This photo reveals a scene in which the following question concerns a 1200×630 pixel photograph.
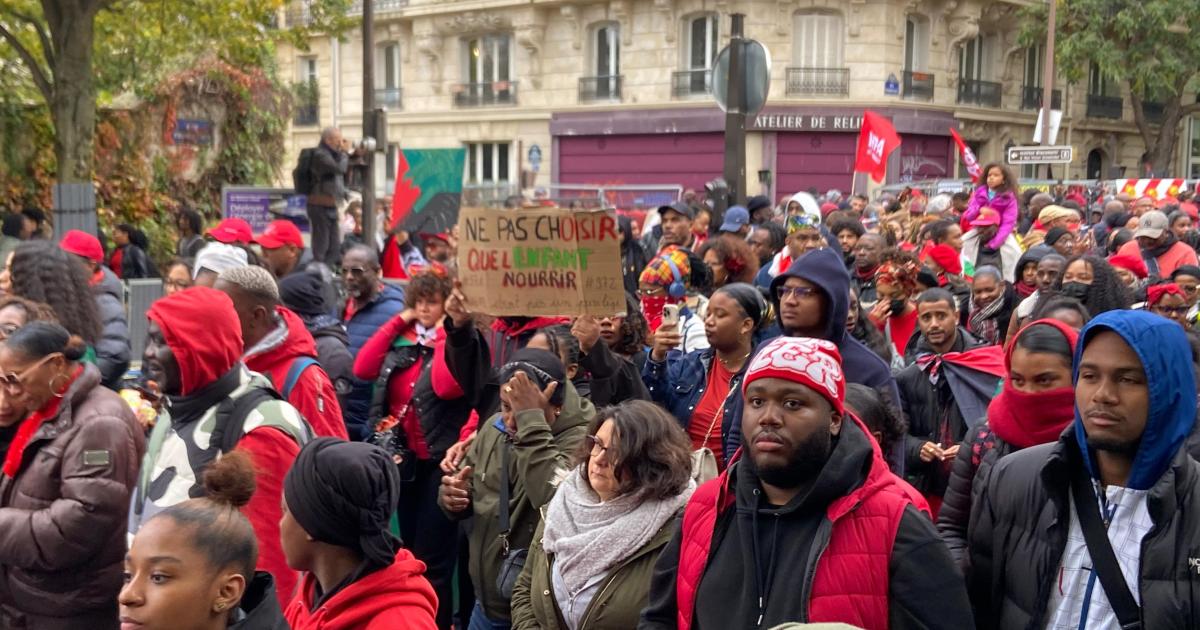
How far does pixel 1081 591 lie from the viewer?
10.1ft

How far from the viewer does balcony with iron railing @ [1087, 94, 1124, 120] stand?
3941 cm

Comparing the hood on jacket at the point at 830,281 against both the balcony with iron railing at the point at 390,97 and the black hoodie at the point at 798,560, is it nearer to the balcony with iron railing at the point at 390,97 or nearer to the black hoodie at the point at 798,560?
the black hoodie at the point at 798,560

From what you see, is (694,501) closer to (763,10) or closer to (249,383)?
(249,383)

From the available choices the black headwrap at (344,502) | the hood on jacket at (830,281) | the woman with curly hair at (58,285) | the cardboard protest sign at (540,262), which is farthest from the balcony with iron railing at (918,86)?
the black headwrap at (344,502)

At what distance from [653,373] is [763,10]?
28.5 meters

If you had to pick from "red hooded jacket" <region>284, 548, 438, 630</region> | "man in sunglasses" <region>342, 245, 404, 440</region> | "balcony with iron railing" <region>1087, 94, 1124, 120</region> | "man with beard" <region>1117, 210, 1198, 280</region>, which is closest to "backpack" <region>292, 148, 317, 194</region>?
"man in sunglasses" <region>342, 245, 404, 440</region>

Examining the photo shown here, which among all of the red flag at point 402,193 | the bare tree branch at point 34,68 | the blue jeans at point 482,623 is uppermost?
the bare tree branch at point 34,68

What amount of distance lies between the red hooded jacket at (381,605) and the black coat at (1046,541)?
4.83 feet

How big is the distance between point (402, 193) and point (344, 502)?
27.8 feet

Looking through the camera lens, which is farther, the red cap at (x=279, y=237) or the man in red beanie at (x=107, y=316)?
the red cap at (x=279, y=237)

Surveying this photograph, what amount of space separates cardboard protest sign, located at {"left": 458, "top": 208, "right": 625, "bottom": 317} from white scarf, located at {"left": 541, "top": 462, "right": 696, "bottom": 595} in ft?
4.62

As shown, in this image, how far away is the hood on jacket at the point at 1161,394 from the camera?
9.87 ft

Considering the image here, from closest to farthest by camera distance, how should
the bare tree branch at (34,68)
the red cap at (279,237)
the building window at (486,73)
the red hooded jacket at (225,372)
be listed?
the red hooded jacket at (225,372)
the red cap at (279,237)
the bare tree branch at (34,68)
the building window at (486,73)

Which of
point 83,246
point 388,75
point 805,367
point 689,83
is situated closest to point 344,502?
point 805,367
